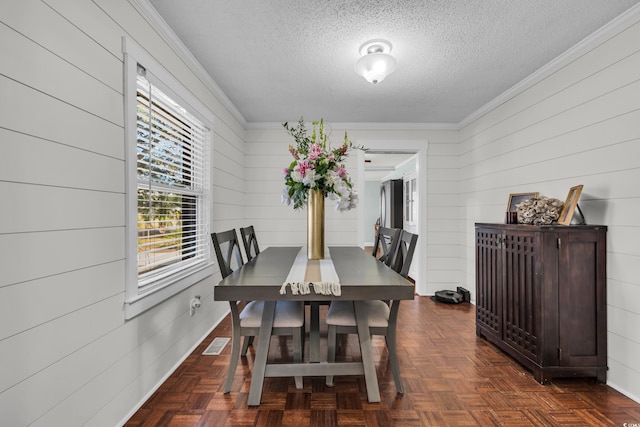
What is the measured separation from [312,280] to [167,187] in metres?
1.34

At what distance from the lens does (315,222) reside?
2.38 meters

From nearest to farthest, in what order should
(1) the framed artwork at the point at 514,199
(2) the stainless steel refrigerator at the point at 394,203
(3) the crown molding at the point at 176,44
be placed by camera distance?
(3) the crown molding at the point at 176,44 → (1) the framed artwork at the point at 514,199 → (2) the stainless steel refrigerator at the point at 394,203

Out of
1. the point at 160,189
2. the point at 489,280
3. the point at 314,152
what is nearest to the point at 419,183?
the point at 489,280

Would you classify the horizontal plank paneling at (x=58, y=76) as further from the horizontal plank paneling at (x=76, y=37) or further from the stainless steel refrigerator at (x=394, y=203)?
the stainless steel refrigerator at (x=394, y=203)

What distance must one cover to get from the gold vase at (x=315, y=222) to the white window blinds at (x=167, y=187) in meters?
1.04

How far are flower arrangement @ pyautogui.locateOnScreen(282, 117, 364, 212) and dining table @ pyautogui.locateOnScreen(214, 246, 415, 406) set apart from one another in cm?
49

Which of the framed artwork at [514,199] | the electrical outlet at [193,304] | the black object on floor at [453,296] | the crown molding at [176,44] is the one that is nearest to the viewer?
the crown molding at [176,44]

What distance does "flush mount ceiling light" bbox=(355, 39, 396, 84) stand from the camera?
2328mm

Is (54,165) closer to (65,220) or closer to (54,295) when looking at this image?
(65,220)

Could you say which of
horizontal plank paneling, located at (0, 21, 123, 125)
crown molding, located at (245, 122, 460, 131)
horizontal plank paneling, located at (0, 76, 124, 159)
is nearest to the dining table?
horizontal plank paneling, located at (0, 76, 124, 159)

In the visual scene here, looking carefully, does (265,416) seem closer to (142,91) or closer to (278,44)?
(142,91)

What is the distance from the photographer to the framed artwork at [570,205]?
2238 mm

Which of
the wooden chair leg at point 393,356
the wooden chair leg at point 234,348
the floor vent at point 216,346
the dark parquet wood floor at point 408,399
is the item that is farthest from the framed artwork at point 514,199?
the floor vent at point 216,346

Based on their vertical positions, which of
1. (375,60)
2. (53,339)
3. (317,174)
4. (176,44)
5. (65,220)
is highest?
(176,44)
